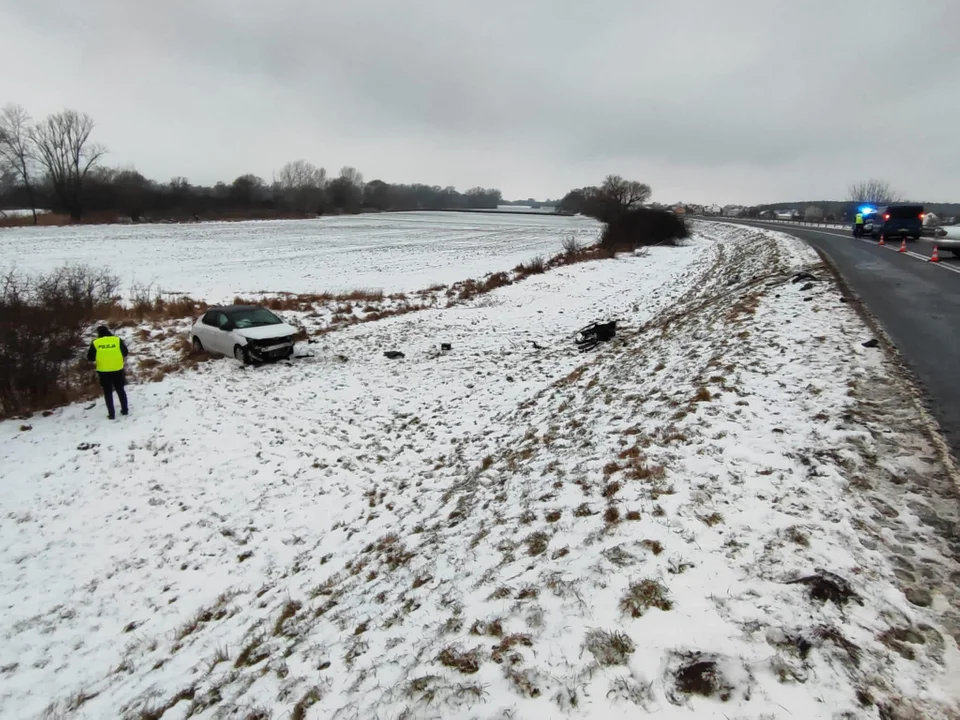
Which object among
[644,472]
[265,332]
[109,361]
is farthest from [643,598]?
[265,332]

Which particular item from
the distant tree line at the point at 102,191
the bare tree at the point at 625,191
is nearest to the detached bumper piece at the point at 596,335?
the bare tree at the point at 625,191

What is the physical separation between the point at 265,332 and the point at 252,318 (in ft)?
3.46

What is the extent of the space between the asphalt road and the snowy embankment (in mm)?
510

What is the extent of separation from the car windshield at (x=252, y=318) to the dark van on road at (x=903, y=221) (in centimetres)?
3097

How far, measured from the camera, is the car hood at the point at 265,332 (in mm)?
14298

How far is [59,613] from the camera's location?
5965 millimetres

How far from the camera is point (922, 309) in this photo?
36.1ft

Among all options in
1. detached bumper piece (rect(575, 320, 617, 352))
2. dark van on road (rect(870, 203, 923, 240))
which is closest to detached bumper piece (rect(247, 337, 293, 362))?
detached bumper piece (rect(575, 320, 617, 352))

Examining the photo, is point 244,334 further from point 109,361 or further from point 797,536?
point 797,536

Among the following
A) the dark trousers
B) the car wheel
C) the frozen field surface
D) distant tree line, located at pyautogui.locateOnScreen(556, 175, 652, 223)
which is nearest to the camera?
the dark trousers

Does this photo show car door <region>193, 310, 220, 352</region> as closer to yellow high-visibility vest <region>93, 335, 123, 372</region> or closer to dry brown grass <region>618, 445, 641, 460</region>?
yellow high-visibility vest <region>93, 335, 123, 372</region>

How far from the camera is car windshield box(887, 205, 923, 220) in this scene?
26406 millimetres

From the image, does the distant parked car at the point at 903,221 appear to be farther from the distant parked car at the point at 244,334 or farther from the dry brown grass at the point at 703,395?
the distant parked car at the point at 244,334

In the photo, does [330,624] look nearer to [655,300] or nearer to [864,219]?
[655,300]
